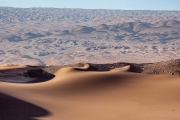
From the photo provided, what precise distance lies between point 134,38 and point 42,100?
311ft

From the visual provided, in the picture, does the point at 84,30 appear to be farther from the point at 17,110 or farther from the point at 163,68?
the point at 17,110

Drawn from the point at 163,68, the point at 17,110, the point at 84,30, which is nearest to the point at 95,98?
the point at 17,110

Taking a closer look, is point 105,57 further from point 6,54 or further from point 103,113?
point 103,113

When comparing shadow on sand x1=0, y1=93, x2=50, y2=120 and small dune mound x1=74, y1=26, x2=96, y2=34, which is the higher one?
small dune mound x1=74, y1=26, x2=96, y2=34

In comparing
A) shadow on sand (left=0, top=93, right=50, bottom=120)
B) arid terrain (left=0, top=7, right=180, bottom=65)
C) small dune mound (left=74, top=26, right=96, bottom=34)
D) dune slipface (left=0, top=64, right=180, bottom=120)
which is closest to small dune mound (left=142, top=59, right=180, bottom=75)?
dune slipface (left=0, top=64, right=180, bottom=120)

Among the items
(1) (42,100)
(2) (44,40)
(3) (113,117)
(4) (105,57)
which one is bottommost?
(3) (113,117)

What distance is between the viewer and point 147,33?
111812 mm

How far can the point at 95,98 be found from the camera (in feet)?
37.7

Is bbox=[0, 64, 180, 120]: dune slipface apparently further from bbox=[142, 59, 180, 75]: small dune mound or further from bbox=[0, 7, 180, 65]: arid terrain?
bbox=[0, 7, 180, 65]: arid terrain

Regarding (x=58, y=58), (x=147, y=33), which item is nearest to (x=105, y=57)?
(x=58, y=58)

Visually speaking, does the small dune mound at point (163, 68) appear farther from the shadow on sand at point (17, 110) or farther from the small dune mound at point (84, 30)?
the small dune mound at point (84, 30)

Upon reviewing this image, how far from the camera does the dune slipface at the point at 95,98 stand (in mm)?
8945

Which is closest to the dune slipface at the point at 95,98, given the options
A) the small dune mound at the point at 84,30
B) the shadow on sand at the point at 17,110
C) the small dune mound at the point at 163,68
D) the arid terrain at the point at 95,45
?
the shadow on sand at the point at 17,110

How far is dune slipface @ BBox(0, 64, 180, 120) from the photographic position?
29.3 ft
